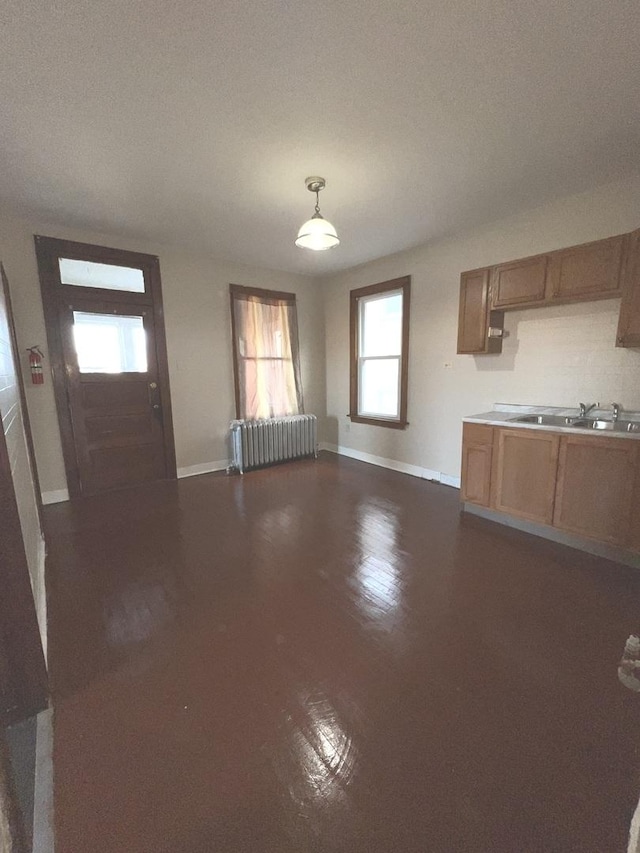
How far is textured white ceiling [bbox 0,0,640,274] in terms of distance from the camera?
4.68ft

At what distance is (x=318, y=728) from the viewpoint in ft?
4.42

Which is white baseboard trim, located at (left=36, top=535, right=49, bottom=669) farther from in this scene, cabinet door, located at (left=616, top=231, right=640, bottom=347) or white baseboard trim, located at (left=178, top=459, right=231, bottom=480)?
cabinet door, located at (left=616, top=231, right=640, bottom=347)

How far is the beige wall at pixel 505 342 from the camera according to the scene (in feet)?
9.26

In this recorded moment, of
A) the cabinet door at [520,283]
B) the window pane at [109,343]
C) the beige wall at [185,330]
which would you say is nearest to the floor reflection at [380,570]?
the cabinet door at [520,283]

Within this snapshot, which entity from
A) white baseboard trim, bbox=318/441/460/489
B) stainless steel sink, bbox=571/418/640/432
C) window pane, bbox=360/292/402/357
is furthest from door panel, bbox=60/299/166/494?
stainless steel sink, bbox=571/418/640/432

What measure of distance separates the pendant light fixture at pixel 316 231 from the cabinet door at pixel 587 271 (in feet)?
6.01

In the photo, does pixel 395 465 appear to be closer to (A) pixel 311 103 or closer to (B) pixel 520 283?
(B) pixel 520 283

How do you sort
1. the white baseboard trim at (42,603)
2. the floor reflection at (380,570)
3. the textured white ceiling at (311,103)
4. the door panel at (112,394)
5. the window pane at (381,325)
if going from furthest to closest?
1. the window pane at (381,325)
2. the door panel at (112,394)
3. the floor reflection at (380,570)
4. the white baseboard trim at (42,603)
5. the textured white ceiling at (311,103)

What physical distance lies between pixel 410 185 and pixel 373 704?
3246 mm

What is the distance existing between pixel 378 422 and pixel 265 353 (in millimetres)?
1821

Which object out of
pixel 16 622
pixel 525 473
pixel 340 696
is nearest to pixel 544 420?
pixel 525 473

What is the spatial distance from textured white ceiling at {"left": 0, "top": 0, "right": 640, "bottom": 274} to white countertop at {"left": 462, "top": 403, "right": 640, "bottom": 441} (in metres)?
1.77

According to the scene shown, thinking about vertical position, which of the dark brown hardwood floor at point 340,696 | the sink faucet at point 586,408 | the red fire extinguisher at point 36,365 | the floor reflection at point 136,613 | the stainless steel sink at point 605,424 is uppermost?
the red fire extinguisher at point 36,365

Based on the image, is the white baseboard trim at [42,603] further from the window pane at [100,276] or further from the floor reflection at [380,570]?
the window pane at [100,276]
